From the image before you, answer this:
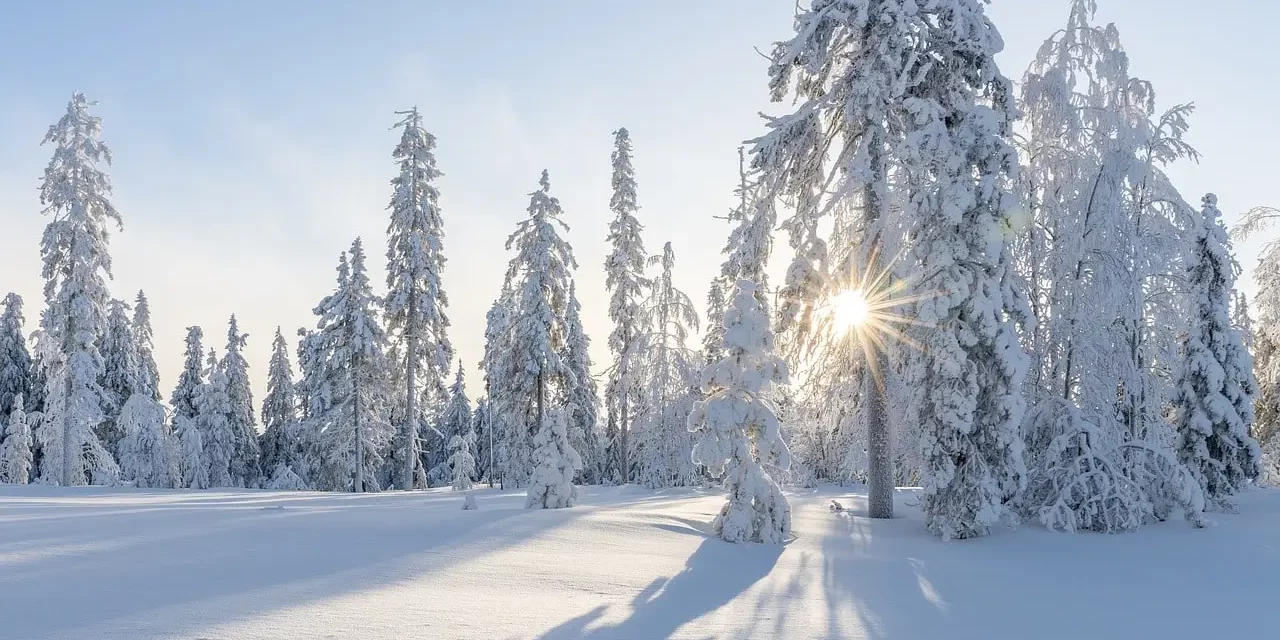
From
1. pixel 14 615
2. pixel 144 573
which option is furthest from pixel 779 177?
pixel 14 615

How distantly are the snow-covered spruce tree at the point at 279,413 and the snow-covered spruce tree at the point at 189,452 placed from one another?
9.12 meters

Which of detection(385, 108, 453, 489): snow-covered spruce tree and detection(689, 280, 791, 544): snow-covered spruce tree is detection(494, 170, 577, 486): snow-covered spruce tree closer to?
detection(385, 108, 453, 489): snow-covered spruce tree

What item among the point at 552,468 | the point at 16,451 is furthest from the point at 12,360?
the point at 552,468

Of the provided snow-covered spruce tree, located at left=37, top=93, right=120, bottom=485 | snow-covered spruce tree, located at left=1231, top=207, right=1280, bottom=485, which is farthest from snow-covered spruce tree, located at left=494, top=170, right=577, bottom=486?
snow-covered spruce tree, located at left=1231, top=207, right=1280, bottom=485

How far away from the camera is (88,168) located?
98.3ft

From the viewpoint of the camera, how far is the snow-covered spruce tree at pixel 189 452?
41.3m

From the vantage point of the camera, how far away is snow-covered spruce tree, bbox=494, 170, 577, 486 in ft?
107

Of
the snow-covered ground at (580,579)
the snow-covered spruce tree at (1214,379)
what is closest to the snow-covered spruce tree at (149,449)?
the snow-covered ground at (580,579)

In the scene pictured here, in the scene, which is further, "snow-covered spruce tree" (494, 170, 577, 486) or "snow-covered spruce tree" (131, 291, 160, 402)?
"snow-covered spruce tree" (131, 291, 160, 402)

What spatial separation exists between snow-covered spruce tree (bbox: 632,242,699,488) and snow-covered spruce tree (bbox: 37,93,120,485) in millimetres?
20800

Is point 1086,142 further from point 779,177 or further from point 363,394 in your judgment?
point 363,394

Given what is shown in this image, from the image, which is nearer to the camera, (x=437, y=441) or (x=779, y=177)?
(x=779, y=177)

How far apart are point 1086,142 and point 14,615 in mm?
20182

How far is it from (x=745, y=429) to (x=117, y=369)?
43672 mm
